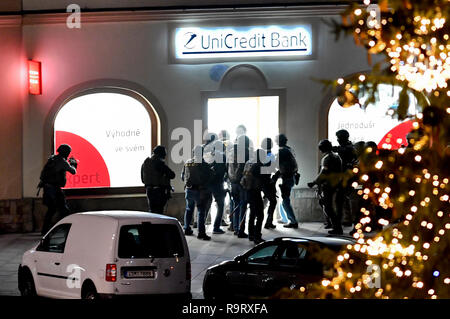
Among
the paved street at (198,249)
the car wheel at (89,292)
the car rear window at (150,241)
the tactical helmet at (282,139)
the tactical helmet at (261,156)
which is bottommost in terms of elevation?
the paved street at (198,249)

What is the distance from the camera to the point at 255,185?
1750 cm

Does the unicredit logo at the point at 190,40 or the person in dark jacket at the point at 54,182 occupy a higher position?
the unicredit logo at the point at 190,40

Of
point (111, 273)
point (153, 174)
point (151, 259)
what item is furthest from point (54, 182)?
point (111, 273)

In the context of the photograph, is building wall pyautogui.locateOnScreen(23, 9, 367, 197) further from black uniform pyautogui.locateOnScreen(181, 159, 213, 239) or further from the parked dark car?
the parked dark car

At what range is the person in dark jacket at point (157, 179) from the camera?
18516 millimetres

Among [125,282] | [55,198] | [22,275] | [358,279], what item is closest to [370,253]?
[358,279]

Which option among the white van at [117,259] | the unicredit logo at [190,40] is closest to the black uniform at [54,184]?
the unicredit logo at [190,40]

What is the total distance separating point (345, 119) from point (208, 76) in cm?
312

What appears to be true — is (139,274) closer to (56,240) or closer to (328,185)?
(56,240)

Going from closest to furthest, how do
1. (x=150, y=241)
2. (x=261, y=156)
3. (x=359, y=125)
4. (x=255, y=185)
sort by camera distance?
1. (x=150, y=241)
2. (x=255, y=185)
3. (x=261, y=156)
4. (x=359, y=125)

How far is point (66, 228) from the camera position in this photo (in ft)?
43.1

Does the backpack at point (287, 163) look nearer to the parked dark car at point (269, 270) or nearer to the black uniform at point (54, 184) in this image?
the black uniform at point (54, 184)

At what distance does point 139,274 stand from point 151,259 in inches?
10.1

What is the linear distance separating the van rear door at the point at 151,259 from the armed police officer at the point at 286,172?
627 centimetres
